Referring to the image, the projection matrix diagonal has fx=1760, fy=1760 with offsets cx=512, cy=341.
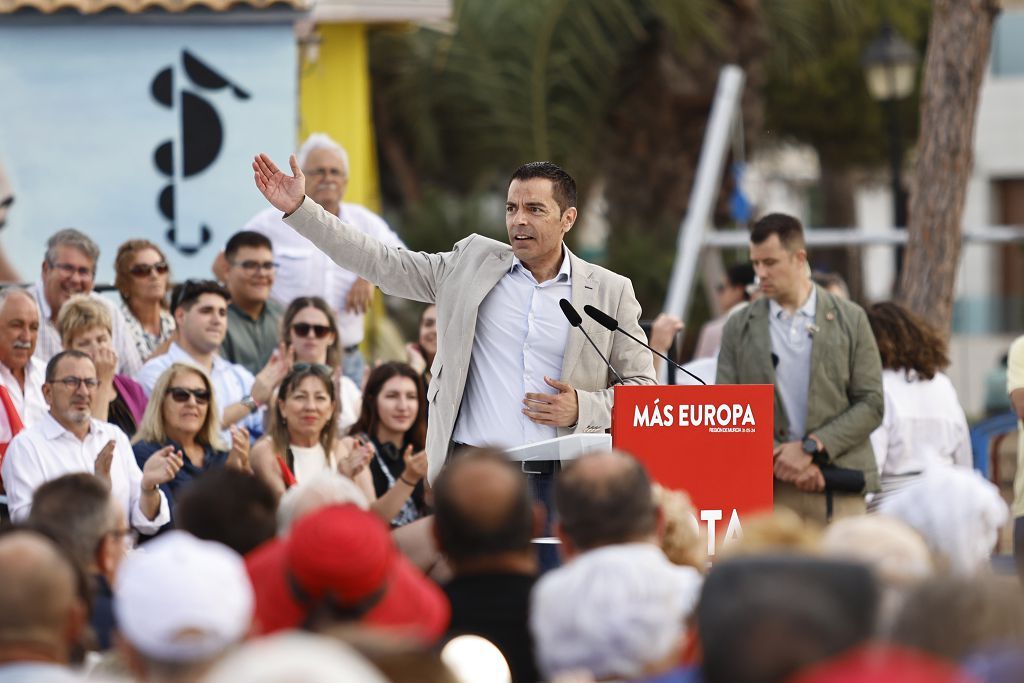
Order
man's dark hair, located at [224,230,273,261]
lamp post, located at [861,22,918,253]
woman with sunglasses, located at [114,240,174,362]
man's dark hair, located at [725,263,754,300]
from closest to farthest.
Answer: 1. woman with sunglasses, located at [114,240,174,362]
2. man's dark hair, located at [224,230,273,261]
3. man's dark hair, located at [725,263,754,300]
4. lamp post, located at [861,22,918,253]

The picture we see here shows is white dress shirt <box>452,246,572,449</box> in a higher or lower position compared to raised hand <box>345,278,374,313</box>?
lower

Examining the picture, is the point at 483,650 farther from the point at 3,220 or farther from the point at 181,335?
the point at 3,220

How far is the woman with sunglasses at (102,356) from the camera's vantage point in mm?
8305

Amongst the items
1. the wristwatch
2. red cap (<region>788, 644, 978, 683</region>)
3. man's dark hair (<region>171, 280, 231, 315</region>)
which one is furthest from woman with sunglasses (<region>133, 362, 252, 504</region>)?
red cap (<region>788, 644, 978, 683</region>)

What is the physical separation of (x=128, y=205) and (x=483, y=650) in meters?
7.23

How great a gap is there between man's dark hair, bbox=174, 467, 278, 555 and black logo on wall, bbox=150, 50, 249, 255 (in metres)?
6.32

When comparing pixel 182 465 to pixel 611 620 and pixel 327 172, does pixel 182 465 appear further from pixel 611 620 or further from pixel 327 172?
pixel 611 620

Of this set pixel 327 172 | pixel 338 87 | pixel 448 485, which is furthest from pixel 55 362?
pixel 338 87

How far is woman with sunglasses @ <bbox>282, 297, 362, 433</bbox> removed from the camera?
30.8ft

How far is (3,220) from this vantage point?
11141 mm

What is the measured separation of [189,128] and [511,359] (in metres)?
5.08

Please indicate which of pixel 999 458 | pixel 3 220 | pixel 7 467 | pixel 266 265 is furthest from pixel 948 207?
pixel 7 467

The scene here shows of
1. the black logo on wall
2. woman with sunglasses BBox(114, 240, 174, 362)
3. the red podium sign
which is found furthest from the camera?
the black logo on wall

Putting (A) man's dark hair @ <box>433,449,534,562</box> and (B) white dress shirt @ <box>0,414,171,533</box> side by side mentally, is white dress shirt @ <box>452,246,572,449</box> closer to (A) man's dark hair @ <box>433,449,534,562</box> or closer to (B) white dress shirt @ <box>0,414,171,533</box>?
(B) white dress shirt @ <box>0,414,171,533</box>
